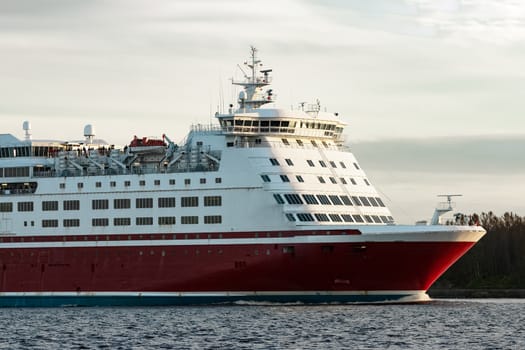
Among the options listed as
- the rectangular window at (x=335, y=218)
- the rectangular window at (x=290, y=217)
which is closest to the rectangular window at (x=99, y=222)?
the rectangular window at (x=290, y=217)

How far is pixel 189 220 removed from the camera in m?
64.0

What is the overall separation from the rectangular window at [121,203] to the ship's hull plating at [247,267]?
1507 millimetres

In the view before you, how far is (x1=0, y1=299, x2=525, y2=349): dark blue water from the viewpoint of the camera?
47469mm

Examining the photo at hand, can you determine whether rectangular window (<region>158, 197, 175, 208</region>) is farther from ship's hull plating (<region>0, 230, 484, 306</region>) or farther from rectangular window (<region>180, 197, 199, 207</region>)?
ship's hull plating (<region>0, 230, 484, 306</region>)

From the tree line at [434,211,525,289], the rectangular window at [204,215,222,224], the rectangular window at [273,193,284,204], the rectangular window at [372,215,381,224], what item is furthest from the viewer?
the tree line at [434,211,525,289]

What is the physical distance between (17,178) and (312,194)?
1637 centimetres

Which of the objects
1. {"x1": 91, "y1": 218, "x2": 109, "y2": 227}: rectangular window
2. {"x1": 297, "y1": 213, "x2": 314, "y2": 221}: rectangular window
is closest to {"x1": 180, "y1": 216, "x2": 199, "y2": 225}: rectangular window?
{"x1": 91, "y1": 218, "x2": 109, "y2": 227}: rectangular window

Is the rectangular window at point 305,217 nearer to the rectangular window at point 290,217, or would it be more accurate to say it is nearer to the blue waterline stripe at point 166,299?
the rectangular window at point 290,217

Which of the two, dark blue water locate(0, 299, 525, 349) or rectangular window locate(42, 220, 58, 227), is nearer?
dark blue water locate(0, 299, 525, 349)

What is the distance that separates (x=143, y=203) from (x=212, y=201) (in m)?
3.84

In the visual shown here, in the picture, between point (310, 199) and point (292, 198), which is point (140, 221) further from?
point (310, 199)

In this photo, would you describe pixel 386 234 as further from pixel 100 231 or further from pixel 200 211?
pixel 100 231

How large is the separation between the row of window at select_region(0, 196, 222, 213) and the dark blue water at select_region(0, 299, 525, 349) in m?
5.06

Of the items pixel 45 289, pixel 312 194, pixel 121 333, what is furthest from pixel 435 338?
pixel 45 289
